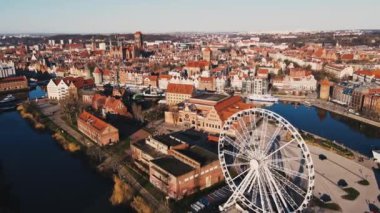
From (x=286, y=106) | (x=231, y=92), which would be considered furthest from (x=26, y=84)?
(x=286, y=106)

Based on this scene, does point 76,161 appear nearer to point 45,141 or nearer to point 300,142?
point 45,141

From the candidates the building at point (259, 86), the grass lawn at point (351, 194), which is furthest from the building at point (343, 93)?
the grass lawn at point (351, 194)

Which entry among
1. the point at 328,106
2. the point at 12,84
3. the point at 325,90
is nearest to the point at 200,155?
the point at 328,106

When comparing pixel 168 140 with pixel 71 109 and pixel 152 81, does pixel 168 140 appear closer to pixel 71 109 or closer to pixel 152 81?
pixel 71 109

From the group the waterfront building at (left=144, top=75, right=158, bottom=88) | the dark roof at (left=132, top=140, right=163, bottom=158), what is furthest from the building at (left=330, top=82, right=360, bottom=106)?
the dark roof at (left=132, top=140, right=163, bottom=158)

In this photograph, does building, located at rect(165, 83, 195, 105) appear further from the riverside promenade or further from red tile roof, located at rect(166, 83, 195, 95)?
the riverside promenade

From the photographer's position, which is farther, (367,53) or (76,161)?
(367,53)

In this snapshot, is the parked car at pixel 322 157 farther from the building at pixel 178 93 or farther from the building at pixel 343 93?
the building at pixel 343 93
